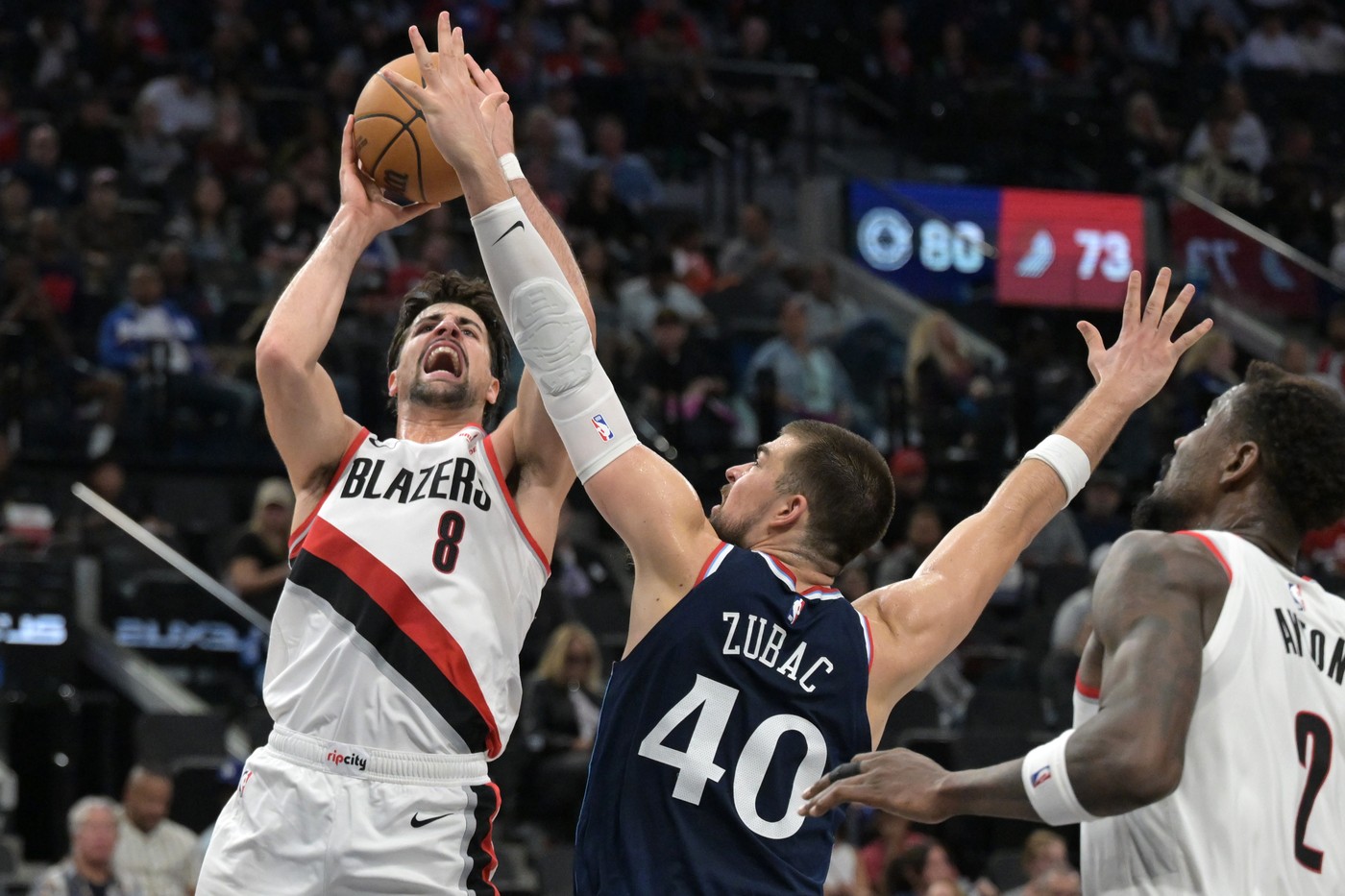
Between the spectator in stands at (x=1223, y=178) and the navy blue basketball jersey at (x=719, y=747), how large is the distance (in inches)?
627

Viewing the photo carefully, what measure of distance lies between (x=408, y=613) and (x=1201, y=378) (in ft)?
36.3

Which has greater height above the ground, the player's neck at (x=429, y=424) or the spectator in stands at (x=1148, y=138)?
the spectator in stands at (x=1148, y=138)

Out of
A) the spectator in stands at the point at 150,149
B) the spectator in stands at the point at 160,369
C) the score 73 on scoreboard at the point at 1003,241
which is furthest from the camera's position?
the score 73 on scoreboard at the point at 1003,241

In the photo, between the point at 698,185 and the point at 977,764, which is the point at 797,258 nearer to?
the point at 698,185

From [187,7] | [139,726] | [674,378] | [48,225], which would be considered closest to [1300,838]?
[139,726]

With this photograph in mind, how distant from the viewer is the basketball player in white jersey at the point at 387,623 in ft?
15.0

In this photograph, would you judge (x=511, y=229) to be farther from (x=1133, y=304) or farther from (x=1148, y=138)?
(x=1148, y=138)

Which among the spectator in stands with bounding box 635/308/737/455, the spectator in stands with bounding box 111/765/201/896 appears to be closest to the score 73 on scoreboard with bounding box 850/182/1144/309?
the spectator in stands with bounding box 635/308/737/455

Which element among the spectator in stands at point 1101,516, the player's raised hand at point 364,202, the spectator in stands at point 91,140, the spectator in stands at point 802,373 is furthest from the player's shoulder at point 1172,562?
the spectator in stands at point 91,140

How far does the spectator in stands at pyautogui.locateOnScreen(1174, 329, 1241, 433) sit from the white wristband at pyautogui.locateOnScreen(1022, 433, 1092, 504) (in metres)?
10.3

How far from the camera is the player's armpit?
3.17 meters

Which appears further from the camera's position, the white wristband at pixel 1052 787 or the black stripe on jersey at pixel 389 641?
the black stripe on jersey at pixel 389 641

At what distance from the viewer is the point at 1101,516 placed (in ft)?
45.3

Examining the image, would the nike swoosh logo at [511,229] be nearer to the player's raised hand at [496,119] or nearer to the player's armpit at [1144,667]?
the player's raised hand at [496,119]
